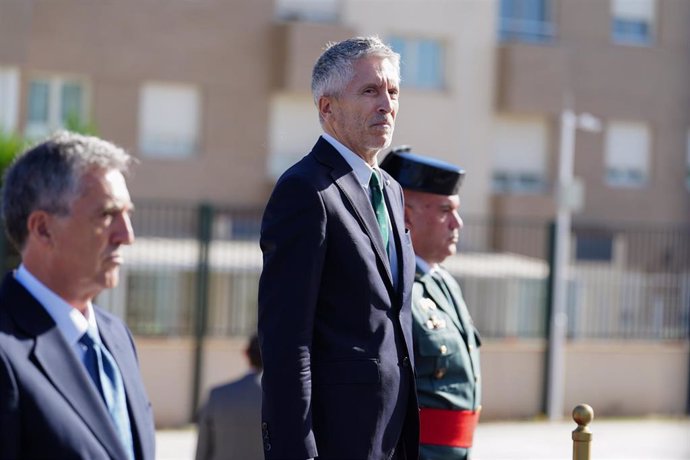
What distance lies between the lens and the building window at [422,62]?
23.9 meters

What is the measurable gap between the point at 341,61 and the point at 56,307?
3.99ft

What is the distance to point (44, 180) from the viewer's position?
3.04 meters

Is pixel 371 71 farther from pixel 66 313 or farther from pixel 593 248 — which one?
pixel 593 248

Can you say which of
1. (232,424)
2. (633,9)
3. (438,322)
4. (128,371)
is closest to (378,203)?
(438,322)

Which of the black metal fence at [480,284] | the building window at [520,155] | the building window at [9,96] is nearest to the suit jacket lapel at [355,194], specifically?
the black metal fence at [480,284]

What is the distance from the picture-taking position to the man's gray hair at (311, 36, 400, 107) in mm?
3750

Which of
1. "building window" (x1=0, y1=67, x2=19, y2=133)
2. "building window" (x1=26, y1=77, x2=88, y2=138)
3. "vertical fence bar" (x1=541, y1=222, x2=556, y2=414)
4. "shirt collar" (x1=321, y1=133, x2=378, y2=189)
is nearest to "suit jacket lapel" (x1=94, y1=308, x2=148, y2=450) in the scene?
"shirt collar" (x1=321, y1=133, x2=378, y2=189)

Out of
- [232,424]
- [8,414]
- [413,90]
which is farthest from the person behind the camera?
[413,90]

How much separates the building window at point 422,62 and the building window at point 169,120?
4175 mm

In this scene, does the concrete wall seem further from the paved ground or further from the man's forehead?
the man's forehead

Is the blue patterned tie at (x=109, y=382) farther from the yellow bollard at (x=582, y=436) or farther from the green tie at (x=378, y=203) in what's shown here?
A: the yellow bollard at (x=582, y=436)

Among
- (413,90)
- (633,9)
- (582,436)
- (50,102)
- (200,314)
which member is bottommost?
(200,314)

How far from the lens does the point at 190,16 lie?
21.9m

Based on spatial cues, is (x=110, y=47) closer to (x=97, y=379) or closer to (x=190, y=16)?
(x=190, y=16)
